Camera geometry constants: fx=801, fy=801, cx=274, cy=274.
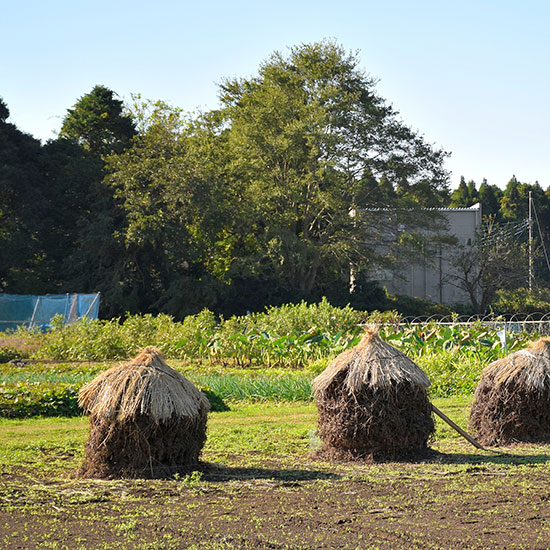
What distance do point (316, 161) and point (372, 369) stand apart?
89.1 feet

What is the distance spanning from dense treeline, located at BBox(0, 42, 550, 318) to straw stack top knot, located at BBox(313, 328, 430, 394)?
24.1m

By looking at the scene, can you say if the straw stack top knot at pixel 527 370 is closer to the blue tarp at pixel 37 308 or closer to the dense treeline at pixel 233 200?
the blue tarp at pixel 37 308

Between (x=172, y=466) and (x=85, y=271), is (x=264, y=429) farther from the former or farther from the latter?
(x=85, y=271)

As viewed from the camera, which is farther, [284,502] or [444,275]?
[444,275]

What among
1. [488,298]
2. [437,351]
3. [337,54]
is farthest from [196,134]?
[437,351]

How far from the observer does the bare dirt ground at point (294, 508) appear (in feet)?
16.5

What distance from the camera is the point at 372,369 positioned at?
7.66 metres

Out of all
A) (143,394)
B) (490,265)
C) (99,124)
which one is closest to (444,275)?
(490,265)

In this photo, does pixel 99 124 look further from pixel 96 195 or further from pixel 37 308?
pixel 37 308

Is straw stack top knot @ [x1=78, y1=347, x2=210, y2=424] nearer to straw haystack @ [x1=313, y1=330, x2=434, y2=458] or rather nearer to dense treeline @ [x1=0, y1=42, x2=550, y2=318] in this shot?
straw haystack @ [x1=313, y1=330, x2=434, y2=458]

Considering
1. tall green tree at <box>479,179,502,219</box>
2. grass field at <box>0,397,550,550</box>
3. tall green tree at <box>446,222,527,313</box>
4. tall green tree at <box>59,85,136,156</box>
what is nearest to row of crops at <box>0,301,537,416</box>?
grass field at <box>0,397,550,550</box>

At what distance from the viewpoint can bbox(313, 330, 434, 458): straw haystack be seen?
7609 millimetres

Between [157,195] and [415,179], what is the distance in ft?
38.3

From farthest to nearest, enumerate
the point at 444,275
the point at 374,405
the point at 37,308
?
the point at 444,275 → the point at 37,308 → the point at 374,405
